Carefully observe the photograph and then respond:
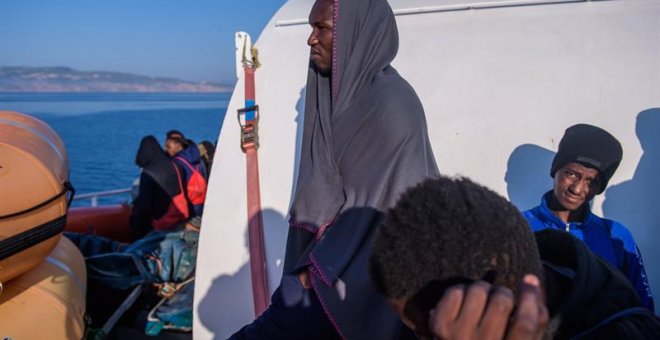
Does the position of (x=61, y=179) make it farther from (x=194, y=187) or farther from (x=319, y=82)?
(x=194, y=187)

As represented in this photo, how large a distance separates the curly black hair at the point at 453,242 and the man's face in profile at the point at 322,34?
2.76 feet

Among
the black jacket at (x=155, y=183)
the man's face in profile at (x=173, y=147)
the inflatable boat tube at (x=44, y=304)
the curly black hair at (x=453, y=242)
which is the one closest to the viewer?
the curly black hair at (x=453, y=242)

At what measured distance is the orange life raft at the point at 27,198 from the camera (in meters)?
2.22

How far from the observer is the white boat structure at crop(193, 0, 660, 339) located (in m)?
2.12

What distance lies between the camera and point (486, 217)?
0.90 metres

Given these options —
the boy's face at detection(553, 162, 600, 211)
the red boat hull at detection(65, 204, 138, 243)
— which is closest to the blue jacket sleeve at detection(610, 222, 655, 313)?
the boy's face at detection(553, 162, 600, 211)

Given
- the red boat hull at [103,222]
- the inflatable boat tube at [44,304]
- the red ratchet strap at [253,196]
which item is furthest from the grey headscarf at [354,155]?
the red boat hull at [103,222]

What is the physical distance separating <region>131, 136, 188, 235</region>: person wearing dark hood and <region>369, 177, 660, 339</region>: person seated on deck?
376cm

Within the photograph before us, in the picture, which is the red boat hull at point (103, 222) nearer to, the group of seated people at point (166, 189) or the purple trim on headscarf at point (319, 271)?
the group of seated people at point (166, 189)

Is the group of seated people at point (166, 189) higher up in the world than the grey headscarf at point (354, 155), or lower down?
lower down

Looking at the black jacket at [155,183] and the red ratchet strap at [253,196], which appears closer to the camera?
the red ratchet strap at [253,196]

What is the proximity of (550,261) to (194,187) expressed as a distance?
154 inches

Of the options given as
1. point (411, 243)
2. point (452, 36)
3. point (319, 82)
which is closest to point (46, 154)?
point (319, 82)

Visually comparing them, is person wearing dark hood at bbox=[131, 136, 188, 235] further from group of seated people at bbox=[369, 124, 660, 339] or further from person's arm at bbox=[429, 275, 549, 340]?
person's arm at bbox=[429, 275, 549, 340]
